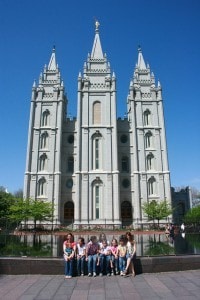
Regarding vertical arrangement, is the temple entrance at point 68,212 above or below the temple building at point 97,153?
below

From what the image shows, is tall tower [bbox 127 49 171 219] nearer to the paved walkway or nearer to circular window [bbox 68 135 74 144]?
circular window [bbox 68 135 74 144]

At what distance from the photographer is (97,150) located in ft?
140

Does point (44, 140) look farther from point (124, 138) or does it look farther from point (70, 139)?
point (124, 138)

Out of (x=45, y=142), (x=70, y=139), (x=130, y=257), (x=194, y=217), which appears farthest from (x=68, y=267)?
(x=194, y=217)

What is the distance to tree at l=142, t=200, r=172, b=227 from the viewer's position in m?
36.7

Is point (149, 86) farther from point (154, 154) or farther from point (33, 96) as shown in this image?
point (33, 96)

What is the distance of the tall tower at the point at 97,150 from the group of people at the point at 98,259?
30.6m

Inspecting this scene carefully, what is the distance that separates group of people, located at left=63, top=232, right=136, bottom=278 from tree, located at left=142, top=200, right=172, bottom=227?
29.2 meters

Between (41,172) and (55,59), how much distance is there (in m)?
24.2

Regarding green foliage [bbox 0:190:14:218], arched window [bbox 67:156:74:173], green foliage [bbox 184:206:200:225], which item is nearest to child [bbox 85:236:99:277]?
arched window [bbox 67:156:74:173]

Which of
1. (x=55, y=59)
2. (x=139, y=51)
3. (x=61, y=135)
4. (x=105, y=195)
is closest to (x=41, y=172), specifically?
(x=61, y=135)

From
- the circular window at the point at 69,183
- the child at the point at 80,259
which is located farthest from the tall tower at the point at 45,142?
the child at the point at 80,259

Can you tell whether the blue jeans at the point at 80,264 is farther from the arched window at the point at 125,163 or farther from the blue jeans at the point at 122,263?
the arched window at the point at 125,163

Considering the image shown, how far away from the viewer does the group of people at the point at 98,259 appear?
8.49 m
